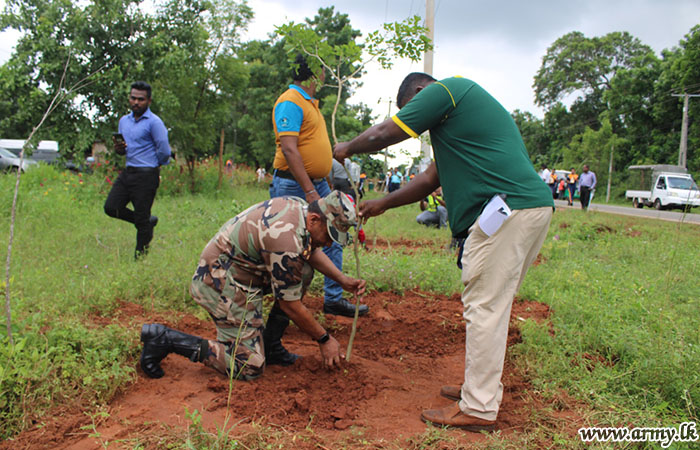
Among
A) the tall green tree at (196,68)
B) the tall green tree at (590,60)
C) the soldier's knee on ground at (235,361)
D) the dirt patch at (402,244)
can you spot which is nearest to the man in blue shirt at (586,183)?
the dirt patch at (402,244)

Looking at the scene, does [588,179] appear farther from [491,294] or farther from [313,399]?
[313,399]

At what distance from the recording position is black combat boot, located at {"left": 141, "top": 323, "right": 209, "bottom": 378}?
2.70 metres

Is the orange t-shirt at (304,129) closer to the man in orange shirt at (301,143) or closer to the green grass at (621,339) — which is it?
the man in orange shirt at (301,143)

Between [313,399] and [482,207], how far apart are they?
53.0 inches

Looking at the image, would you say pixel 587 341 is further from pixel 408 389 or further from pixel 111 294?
pixel 111 294

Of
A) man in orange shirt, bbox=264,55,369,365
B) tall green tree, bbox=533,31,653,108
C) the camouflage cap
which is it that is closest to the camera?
the camouflage cap

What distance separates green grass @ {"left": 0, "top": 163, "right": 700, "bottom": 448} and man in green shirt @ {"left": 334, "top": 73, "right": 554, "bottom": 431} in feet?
0.89

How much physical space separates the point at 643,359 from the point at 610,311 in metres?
0.89

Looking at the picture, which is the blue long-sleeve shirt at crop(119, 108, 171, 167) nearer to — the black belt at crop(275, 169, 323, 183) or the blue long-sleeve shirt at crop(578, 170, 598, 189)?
the black belt at crop(275, 169, 323, 183)

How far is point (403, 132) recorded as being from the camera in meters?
2.30

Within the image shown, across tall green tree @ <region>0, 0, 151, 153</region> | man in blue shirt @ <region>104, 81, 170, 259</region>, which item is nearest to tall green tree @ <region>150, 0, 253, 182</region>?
tall green tree @ <region>0, 0, 151, 153</region>

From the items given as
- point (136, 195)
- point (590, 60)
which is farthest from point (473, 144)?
point (590, 60)

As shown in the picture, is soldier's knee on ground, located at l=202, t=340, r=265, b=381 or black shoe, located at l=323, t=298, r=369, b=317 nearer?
soldier's knee on ground, located at l=202, t=340, r=265, b=381

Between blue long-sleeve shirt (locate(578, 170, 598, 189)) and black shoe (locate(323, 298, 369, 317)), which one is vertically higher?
blue long-sleeve shirt (locate(578, 170, 598, 189))
